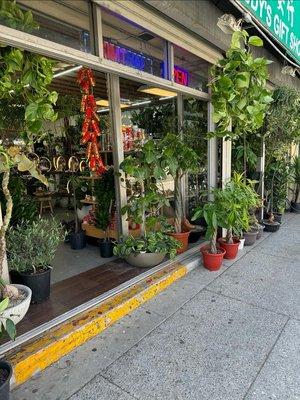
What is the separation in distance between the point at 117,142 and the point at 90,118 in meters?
0.63

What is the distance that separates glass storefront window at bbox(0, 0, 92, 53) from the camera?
1946mm

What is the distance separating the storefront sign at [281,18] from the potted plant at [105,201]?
7.77 feet

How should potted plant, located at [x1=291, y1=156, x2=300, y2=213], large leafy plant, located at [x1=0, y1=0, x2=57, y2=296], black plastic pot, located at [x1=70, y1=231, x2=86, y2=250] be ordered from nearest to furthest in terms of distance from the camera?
large leafy plant, located at [x1=0, y1=0, x2=57, y2=296] → black plastic pot, located at [x1=70, y1=231, x2=86, y2=250] → potted plant, located at [x1=291, y1=156, x2=300, y2=213]

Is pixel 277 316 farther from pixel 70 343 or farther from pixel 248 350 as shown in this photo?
pixel 70 343

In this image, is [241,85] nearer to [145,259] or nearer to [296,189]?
[145,259]

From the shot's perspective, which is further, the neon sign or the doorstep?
the neon sign

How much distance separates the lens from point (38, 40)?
1923 mm

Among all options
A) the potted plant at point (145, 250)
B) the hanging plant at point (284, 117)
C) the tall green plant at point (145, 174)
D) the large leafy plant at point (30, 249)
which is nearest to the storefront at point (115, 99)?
the potted plant at point (145, 250)

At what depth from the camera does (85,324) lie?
225cm

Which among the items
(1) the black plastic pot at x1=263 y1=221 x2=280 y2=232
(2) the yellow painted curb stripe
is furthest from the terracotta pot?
(1) the black plastic pot at x1=263 y1=221 x2=280 y2=232

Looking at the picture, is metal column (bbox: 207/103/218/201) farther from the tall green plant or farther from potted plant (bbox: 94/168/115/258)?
potted plant (bbox: 94/168/115/258)

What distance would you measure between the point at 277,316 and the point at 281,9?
3.51 metres

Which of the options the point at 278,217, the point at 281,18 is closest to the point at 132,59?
the point at 281,18

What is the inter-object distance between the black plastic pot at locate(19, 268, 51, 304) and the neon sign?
1.95 m
